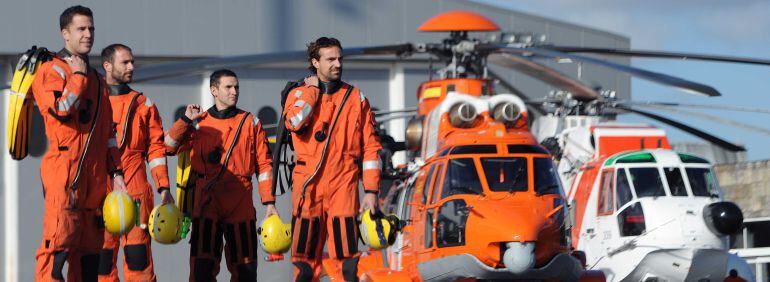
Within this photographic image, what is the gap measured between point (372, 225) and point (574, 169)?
6.20 metres

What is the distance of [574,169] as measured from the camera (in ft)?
47.6

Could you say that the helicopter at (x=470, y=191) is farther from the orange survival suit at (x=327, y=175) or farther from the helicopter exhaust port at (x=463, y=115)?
the orange survival suit at (x=327, y=175)

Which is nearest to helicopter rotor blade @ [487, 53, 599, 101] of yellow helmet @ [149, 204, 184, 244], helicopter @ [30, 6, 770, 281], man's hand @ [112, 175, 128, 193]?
helicopter @ [30, 6, 770, 281]

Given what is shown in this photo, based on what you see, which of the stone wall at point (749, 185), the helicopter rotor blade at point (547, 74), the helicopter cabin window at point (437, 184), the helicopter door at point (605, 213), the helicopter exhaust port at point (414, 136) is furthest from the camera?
the stone wall at point (749, 185)

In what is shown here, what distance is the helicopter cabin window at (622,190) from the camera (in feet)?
42.3

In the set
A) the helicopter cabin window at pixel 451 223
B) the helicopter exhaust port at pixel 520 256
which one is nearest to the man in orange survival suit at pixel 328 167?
the helicopter exhaust port at pixel 520 256

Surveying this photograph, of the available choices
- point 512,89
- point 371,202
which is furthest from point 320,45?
point 512,89

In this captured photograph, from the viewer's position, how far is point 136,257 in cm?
954

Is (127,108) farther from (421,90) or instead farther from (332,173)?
(421,90)

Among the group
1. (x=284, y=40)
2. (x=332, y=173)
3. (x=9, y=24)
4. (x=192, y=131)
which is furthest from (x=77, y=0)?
(x=332, y=173)

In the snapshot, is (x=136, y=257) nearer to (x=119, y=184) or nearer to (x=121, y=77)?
(x=121, y=77)

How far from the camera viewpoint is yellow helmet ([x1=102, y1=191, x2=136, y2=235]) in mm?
7961

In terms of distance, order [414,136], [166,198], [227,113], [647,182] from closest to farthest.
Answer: [166,198] → [227,113] → [647,182] → [414,136]

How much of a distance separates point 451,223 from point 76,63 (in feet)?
13.4
